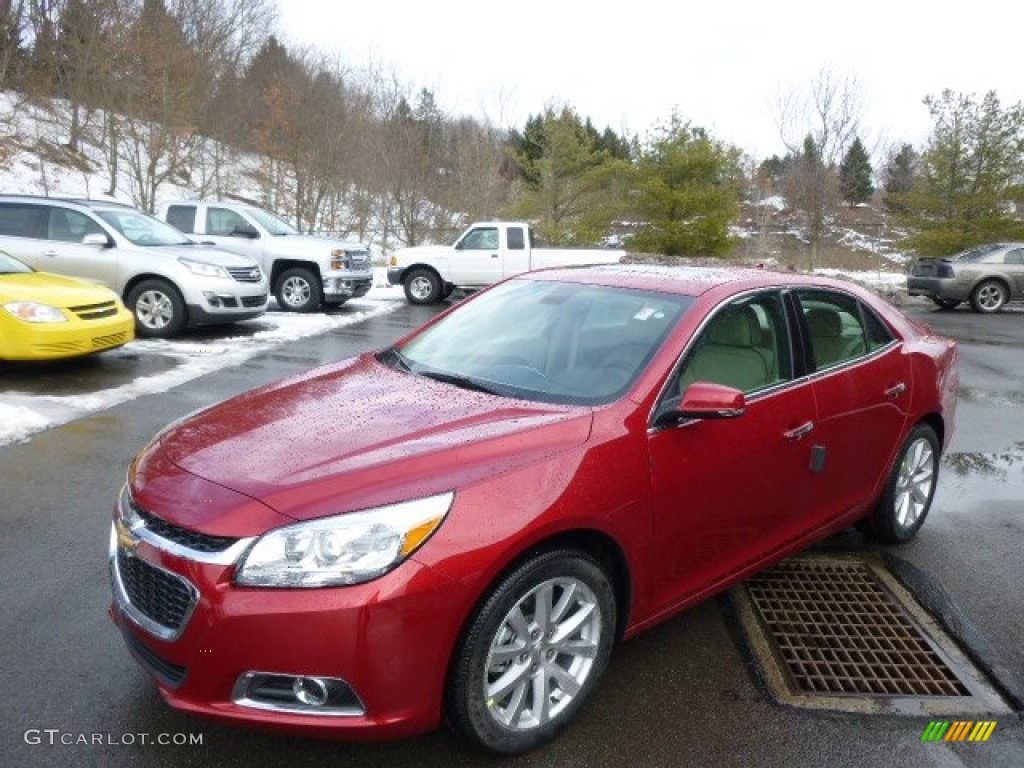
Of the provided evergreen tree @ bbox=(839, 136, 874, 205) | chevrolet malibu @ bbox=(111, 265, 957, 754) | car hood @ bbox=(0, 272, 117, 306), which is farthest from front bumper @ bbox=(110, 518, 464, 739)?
evergreen tree @ bbox=(839, 136, 874, 205)

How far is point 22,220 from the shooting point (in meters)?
10.3

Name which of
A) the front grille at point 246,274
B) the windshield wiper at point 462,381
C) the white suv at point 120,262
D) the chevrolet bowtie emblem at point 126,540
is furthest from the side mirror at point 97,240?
the chevrolet bowtie emblem at point 126,540

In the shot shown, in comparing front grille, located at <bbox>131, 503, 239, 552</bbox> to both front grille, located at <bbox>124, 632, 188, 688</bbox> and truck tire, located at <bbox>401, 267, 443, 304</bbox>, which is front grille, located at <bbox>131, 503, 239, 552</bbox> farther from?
truck tire, located at <bbox>401, 267, 443, 304</bbox>

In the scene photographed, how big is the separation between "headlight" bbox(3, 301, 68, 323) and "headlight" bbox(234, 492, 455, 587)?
6.36m

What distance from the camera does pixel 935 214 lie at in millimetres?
23328

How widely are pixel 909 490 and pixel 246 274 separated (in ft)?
30.7

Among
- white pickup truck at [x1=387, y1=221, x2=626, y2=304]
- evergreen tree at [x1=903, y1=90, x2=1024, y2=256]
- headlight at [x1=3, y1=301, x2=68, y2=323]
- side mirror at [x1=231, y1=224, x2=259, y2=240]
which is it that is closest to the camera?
headlight at [x1=3, y1=301, x2=68, y2=323]

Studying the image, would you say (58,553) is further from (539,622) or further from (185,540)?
(539,622)

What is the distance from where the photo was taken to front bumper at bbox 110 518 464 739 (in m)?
2.12

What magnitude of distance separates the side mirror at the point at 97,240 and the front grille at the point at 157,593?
8.98m

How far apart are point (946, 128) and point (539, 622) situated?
25.2 meters

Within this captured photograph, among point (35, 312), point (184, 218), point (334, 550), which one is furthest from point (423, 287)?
point (334, 550)


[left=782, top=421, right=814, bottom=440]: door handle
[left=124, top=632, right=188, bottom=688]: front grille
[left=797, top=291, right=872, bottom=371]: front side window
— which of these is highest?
[left=797, top=291, right=872, bottom=371]: front side window

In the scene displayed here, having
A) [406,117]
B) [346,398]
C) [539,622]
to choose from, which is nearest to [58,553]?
[346,398]
